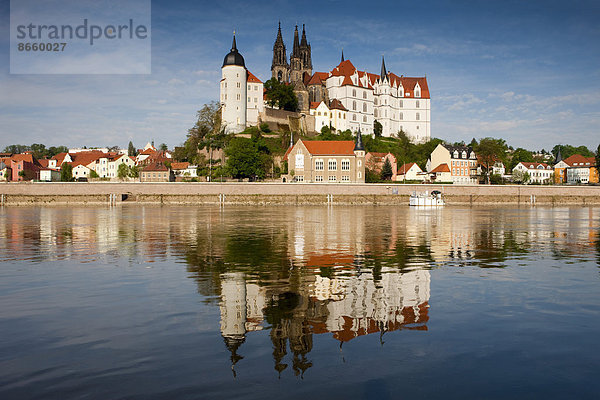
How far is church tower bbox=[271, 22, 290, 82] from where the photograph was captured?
14538 centimetres

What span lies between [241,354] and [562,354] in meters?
5.74

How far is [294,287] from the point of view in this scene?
13758mm

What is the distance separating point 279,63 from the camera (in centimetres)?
14575

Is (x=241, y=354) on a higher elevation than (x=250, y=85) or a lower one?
lower

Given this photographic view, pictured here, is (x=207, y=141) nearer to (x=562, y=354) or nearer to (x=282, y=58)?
(x=282, y=58)

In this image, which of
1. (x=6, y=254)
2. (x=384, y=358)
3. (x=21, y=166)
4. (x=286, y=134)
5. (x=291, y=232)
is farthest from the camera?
(x=21, y=166)

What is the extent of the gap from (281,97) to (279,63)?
2354 centimetres

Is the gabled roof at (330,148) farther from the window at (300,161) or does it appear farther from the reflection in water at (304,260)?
the reflection in water at (304,260)

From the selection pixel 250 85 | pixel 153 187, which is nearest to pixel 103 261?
pixel 153 187

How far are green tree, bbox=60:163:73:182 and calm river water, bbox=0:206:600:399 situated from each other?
119 metres

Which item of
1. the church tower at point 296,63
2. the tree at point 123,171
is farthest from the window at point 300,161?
the tree at point 123,171

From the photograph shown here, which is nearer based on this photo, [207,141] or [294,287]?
[294,287]

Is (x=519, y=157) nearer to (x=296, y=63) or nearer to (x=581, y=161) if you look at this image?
(x=581, y=161)

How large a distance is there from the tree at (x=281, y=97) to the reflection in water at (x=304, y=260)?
96.4 metres
